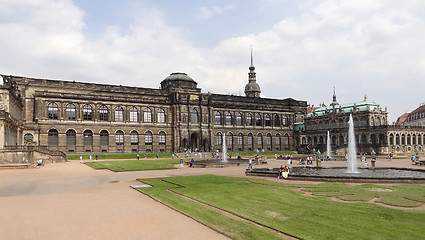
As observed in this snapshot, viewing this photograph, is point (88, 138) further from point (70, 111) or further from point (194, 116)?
point (194, 116)

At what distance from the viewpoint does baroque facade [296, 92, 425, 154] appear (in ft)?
257

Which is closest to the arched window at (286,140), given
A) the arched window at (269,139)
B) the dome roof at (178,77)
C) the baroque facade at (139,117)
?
the baroque facade at (139,117)

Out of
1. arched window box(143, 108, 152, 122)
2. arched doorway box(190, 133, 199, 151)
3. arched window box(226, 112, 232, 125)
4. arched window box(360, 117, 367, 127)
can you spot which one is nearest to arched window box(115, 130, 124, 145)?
arched window box(143, 108, 152, 122)

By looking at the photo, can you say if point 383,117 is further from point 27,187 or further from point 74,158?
point 27,187

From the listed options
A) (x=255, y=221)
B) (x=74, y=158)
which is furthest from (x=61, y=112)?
(x=255, y=221)

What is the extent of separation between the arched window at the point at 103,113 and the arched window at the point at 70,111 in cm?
554

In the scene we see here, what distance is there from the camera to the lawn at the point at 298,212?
11.7 metres

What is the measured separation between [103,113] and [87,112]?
3458 mm

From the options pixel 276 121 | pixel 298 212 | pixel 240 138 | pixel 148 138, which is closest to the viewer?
pixel 298 212

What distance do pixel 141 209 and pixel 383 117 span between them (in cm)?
8373

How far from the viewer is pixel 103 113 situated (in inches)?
2904

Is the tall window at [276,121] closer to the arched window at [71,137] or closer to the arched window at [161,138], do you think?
the arched window at [161,138]

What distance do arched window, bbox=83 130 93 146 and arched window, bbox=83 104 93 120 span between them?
3.21 meters

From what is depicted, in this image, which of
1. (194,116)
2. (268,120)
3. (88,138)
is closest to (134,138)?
(88,138)
